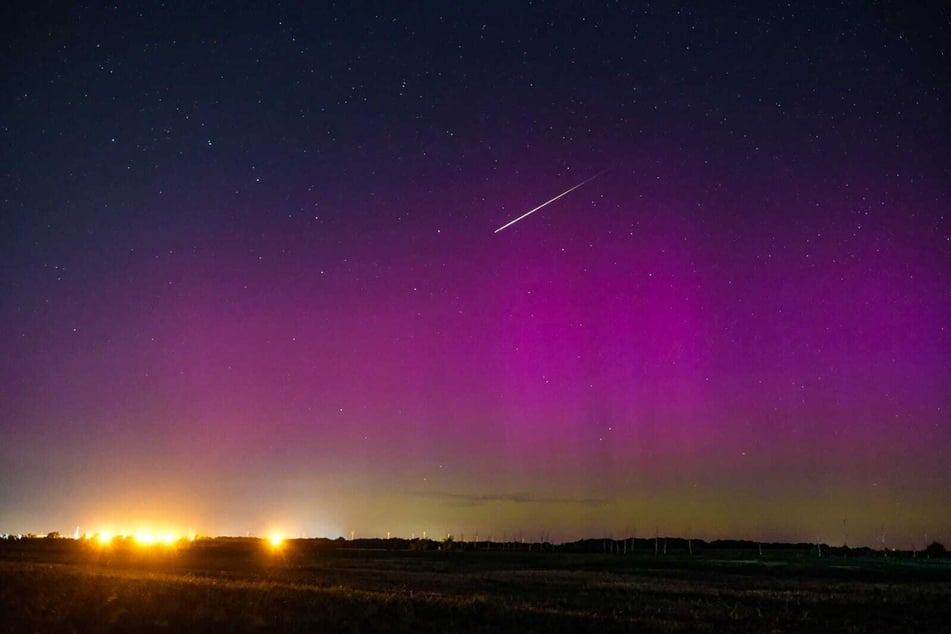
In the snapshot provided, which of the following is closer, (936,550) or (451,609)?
(451,609)

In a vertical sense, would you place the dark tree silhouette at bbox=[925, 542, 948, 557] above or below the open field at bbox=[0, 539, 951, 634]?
below

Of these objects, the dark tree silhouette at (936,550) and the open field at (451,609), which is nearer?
the open field at (451,609)

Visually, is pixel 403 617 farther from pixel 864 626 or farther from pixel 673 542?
pixel 673 542

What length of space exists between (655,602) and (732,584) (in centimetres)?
1601

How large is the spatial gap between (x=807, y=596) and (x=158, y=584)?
92.4ft

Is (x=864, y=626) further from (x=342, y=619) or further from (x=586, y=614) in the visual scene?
(x=342, y=619)

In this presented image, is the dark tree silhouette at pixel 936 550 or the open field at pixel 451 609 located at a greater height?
the open field at pixel 451 609

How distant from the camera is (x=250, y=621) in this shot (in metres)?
21.1

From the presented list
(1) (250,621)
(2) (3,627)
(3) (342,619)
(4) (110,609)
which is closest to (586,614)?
(3) (342,619)

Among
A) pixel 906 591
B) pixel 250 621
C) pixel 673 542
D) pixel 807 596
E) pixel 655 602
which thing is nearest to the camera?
pixel 250 621

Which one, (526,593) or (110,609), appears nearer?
(110,609)

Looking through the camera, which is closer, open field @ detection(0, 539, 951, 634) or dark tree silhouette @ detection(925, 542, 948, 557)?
open field @ detection(0, 539, 951, 634)

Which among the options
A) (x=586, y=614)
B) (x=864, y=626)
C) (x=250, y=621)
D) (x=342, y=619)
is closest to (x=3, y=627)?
(x=250, y=621)

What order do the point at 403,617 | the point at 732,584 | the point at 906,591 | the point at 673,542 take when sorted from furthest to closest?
the point at 673,542 → the point at 732,584 → the point at 906,591 → the point at 403,617
